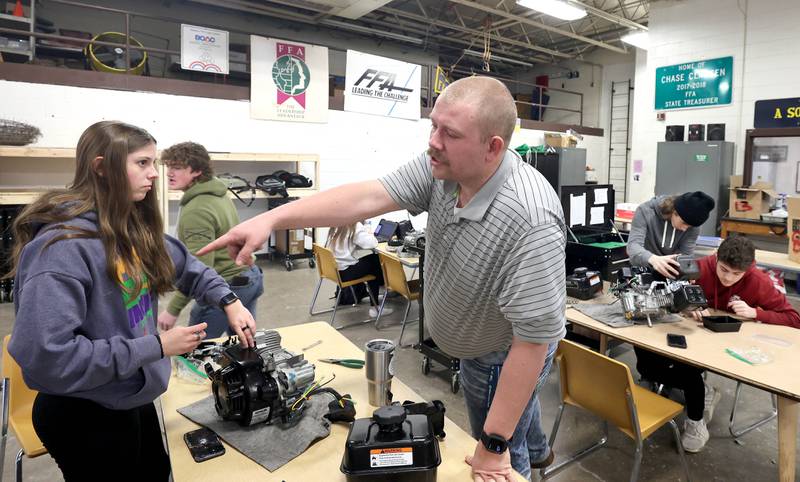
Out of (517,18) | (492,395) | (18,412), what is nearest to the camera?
(492,395)

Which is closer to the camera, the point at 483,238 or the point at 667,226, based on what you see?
the point at 483,238

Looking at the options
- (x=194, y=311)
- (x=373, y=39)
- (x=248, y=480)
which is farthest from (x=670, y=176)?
(x=248, y=480)

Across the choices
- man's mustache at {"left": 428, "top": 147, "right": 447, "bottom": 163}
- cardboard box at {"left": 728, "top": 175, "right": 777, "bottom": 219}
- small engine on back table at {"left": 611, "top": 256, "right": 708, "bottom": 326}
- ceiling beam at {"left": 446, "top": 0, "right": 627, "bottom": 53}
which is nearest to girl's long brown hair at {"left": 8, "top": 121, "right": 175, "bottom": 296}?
man's mustache at {"left": 428, "top": 147, "right": 447, "bottom": 163}

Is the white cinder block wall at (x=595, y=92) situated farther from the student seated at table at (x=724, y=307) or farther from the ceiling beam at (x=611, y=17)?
the student seated at table at (x=724, y=307)

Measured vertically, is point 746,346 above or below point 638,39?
below

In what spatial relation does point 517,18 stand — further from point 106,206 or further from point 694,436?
point 106,206

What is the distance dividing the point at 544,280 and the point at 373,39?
10537mm

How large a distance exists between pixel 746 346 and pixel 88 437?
2533 mm

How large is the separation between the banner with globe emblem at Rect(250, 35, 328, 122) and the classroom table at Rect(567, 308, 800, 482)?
538 centimetres

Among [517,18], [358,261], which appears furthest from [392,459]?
[517,18]

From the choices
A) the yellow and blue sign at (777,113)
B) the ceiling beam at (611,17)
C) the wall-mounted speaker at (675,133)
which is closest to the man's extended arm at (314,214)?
the ceiling beam at (611,17)

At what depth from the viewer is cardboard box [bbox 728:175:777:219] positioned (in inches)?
253

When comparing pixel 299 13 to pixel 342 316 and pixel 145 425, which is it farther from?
pixel 145 425

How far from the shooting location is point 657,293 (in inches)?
99.4
